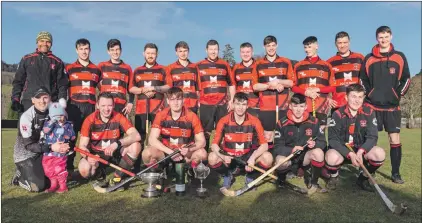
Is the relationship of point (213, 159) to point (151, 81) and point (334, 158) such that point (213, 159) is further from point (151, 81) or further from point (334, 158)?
point (151, 81)

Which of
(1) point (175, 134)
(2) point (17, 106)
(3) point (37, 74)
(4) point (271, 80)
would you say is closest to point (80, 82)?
(3) point (37, 74)

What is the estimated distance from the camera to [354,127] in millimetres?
4918

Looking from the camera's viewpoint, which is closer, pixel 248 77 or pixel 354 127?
pixel 354 127

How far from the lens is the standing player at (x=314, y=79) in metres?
5.59

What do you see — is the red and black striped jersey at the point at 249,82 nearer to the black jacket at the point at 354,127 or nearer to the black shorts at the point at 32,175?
the black jacket at the point at 354,127

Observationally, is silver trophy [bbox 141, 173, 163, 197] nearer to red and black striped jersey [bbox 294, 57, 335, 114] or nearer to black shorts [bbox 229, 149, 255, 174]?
black shorts [bbox 229, 149, 255, 174]

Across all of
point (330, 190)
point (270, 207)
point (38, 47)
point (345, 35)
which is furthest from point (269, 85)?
point (38, 47)

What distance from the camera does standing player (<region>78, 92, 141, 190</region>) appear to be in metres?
4.83

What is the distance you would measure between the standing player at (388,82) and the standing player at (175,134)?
2.75 metres

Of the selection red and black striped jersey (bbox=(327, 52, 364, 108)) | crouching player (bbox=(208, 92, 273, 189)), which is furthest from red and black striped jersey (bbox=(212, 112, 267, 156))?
red and black striped jersey (bbox=(327, 52, 364, 108))

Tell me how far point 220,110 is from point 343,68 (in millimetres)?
2095

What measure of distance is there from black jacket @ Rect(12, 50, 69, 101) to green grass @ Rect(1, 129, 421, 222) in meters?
1.42

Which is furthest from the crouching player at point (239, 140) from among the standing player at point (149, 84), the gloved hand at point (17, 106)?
the gloved hand at point (17, 106)

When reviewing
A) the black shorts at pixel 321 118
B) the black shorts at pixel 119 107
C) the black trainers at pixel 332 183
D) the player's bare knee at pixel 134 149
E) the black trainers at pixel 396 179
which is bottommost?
the black trainers at pixel 396 179
